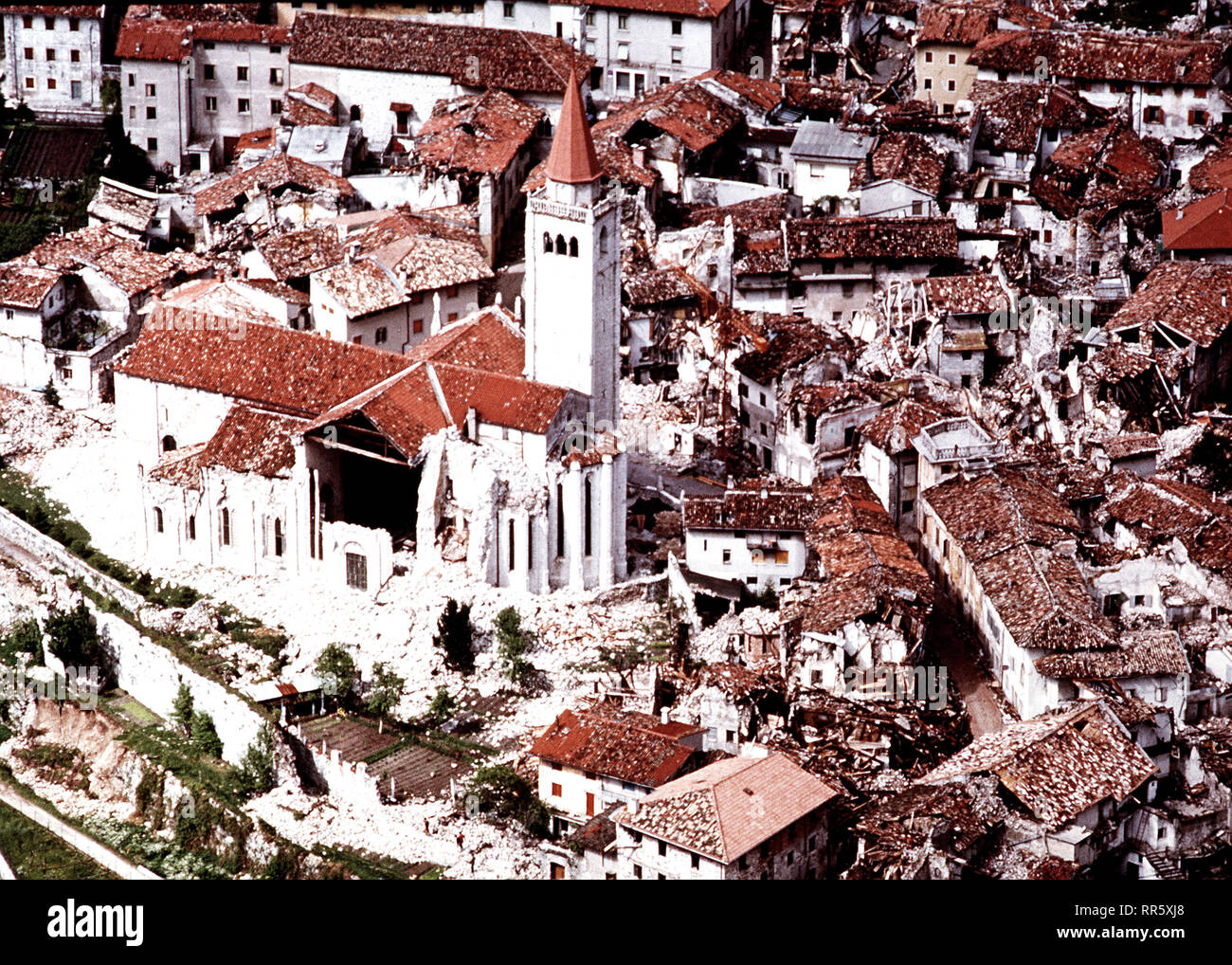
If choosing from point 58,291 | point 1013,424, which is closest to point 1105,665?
point 1013,424

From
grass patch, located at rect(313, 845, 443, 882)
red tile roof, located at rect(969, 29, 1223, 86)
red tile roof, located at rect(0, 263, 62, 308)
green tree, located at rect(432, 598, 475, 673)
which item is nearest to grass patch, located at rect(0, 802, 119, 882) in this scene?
grass patch, located at rect(313, 845, 443, 882)

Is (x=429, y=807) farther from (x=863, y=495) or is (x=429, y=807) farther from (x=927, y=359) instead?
(x=927, y=359)

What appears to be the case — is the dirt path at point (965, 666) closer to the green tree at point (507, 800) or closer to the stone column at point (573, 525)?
the stone column at point (573, 525)

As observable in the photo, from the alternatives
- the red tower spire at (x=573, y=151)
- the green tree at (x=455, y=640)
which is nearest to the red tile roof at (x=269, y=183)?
the red tower spire at (x=573, y=151)

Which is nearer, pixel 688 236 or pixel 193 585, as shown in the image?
pixel 193 585

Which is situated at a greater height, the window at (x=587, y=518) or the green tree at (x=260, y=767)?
the window at (x=587, y=518)

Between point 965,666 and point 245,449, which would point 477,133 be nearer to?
point 245,449

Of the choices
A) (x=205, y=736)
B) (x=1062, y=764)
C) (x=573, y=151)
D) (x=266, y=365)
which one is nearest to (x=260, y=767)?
(x=205, y=736)
